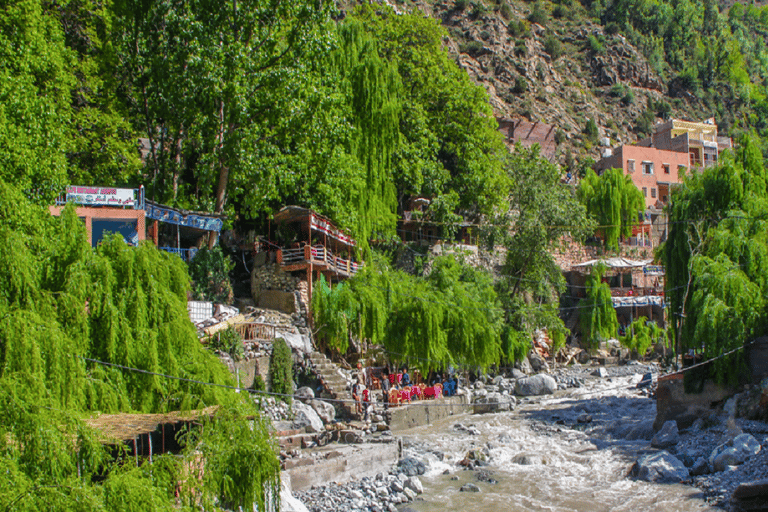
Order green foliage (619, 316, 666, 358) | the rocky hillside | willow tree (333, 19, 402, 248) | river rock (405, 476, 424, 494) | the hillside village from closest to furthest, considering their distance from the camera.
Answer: the hillside village → river rock (405, 476, 424, 494) → willow tree (333, 19, 402, 248) → green foliage (619, 316, 666, 358) → the rocky hillside

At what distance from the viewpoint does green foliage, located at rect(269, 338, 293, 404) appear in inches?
872

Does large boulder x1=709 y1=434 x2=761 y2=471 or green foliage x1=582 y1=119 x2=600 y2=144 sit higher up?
green foliage x1=582 y1=119 x2=600 y2=144

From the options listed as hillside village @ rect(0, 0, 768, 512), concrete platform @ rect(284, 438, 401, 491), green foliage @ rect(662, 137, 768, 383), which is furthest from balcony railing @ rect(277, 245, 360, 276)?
green foliage @ rect(662, 137, 768, 383)

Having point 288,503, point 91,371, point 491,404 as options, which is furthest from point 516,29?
point 91,371

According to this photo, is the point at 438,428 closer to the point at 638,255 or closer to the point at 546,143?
the point at 638,255

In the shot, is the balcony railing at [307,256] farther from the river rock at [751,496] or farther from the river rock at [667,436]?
the river rock at [751,496]

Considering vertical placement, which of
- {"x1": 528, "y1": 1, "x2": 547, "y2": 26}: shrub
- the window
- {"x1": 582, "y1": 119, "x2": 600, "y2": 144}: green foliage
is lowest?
the window

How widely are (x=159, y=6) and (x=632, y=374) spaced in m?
30.1

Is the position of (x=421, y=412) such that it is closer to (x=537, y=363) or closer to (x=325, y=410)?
(x=325, y=410)

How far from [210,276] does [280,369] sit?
578 centimetres

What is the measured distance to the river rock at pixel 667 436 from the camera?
19.5 meters

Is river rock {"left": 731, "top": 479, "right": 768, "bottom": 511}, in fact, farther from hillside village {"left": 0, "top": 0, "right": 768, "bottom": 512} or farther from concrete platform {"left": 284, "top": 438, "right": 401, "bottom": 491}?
concrete platform {"left": 284, "top": 438, "right": 401, "bottom": 491}

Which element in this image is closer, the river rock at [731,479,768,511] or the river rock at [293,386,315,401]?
the river rock at [731,479,768,511]

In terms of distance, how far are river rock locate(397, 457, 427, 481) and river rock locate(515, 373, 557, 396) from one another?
1404 cm
